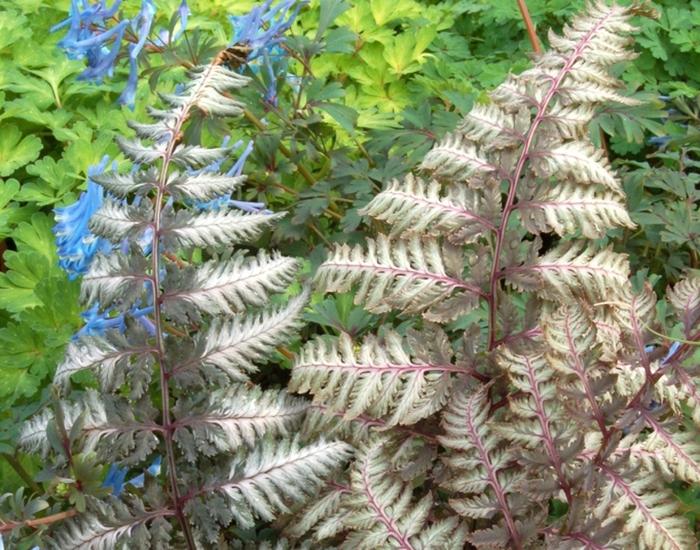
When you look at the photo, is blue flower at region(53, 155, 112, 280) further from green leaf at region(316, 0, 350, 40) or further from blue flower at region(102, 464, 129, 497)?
green leaf at region(316, 0, 350, 40)

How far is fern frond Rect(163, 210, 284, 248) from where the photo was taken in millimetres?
1055

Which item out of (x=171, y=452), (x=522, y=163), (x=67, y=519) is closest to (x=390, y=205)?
(x=522, y=163)

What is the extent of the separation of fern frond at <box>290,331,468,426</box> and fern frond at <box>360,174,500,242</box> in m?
0.16

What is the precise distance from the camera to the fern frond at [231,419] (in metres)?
1.02

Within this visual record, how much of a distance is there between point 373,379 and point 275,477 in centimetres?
18

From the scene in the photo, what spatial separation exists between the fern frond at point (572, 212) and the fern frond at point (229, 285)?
1.13ft

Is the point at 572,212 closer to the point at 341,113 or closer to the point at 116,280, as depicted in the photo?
the point at 116,280

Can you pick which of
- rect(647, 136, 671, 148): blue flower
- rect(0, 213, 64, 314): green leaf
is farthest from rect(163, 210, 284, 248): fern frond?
rect(647, 136, 671, 148): blue flower

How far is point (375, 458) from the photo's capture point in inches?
42.2

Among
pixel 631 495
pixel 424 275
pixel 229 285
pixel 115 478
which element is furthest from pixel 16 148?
pixel 631 495

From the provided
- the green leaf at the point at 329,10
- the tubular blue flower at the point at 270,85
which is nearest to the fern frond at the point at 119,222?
the tubular blue flower at the point at 270,85

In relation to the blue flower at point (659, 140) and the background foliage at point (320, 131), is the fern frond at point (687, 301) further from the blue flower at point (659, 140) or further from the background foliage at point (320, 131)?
the blue flower at point (659, 140)

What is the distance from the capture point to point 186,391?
3.53 ft

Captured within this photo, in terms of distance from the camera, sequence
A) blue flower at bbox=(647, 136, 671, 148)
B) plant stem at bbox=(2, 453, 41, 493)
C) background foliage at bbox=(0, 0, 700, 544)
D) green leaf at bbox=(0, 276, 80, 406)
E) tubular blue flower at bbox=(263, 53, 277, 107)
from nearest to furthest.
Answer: plant stem at bbox=(2, 453, 41, 493)
green leaf at bbox=(0, 276, 80, 406)
background foliage at bbox=(0, 0, 700, 544)
tubular blue flower at bbox=(263, 53, 277, 107)
blue flower at bbox=(647, 136, 671, 148)
